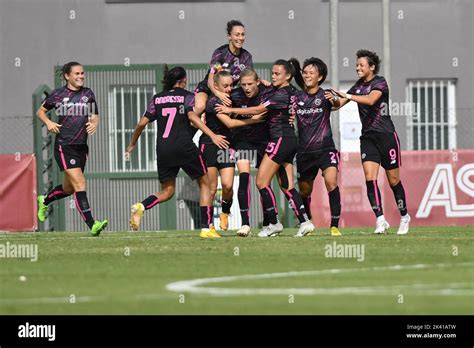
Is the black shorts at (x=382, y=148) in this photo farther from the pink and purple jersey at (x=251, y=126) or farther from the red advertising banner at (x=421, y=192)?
the red advertising banner at (x=421, y=192)

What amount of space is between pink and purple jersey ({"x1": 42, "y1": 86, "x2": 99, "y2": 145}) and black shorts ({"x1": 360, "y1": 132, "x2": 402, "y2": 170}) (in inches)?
141

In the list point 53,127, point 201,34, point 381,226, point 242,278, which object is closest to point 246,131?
point 381,226

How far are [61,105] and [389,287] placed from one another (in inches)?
334

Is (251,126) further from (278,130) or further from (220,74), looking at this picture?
(220,74)

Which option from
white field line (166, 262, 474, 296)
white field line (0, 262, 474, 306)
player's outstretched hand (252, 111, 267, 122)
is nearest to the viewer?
white field line (0, 262, 474, 306)

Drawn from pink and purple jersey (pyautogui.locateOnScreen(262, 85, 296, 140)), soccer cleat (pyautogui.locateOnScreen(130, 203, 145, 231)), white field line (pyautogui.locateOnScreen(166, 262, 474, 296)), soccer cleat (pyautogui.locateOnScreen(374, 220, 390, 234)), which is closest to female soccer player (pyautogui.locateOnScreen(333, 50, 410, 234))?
soccer cleat (pyautogui.locateOnScreen(374, 220, 390, 234))

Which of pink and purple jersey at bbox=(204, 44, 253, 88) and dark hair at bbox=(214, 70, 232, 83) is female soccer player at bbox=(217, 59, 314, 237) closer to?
dark hair at bbox=(214, 70, 232, 83)

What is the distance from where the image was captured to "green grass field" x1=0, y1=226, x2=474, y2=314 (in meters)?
9.96

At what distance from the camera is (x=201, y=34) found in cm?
3288

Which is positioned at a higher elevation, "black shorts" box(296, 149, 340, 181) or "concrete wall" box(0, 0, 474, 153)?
"concrete wall" box(0, 0, 474, 153)
